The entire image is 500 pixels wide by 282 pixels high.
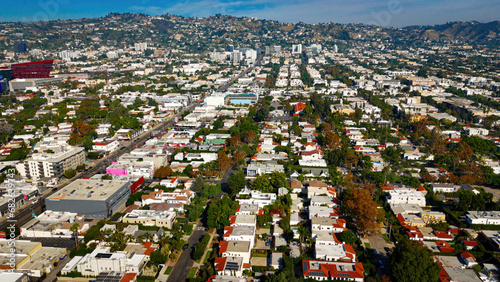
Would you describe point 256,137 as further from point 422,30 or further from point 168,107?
point 422,30

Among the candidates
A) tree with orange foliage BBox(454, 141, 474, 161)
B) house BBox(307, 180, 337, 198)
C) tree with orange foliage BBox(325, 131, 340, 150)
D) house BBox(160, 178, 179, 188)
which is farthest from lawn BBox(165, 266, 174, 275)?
tree with orange foliage BBox(454, 141, 474, 161)

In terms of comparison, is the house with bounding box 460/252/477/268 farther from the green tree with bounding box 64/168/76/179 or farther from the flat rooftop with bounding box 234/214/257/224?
the green tree with bounding box 64/168/76/179

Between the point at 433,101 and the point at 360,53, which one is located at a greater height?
the point at 360,53

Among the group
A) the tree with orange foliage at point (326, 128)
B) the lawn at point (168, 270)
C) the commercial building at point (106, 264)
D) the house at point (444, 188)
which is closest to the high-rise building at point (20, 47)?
the tree with orange foliage at point (326, 128)

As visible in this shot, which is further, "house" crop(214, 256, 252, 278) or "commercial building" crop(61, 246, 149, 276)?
"commercial building" crop(61, 246, 149, 276)

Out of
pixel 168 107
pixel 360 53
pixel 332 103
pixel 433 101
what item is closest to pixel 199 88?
pixel 168 107

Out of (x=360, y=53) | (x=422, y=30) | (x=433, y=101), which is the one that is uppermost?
(x=422, y=30)


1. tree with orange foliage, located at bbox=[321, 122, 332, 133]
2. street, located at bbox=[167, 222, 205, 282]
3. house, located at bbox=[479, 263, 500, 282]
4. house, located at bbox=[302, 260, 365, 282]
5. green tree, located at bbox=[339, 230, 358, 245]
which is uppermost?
tree with orange foliage, located at bbox=[321, 122, 332, 133]

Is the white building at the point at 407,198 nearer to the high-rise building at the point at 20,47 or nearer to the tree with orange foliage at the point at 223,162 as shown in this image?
the tree with orange foliage at the point at 223,162
